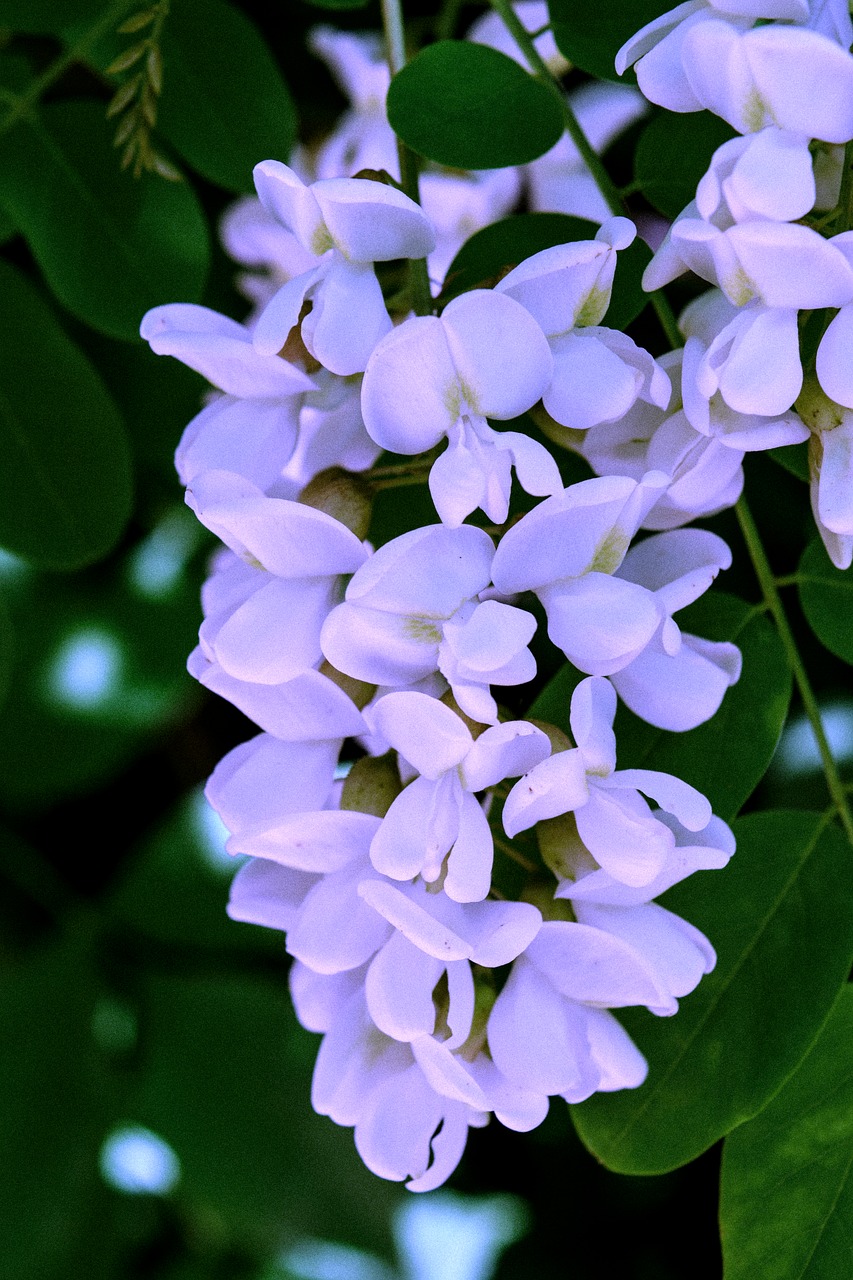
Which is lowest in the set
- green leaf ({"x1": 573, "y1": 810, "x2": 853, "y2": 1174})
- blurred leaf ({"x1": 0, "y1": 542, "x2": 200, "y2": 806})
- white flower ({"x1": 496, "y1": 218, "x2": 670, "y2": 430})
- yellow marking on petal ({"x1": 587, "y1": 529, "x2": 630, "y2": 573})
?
blurred leaf ({"x1": 0, "y1": 542, "x2": 200, "y2": 806})

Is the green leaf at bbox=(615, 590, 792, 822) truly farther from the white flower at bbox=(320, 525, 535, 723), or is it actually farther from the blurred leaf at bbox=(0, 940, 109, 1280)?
the blurred leaf at bbox=(0, 940, 109, 1280)

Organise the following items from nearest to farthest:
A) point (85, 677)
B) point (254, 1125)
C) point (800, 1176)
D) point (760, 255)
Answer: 1. point (760, 255)
2. point (800, 1176)
3. point (254, 1125)
4. point (85, 677)

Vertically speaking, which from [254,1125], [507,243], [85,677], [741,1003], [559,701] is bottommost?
[254,1125]

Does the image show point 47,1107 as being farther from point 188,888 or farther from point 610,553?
point 610,553

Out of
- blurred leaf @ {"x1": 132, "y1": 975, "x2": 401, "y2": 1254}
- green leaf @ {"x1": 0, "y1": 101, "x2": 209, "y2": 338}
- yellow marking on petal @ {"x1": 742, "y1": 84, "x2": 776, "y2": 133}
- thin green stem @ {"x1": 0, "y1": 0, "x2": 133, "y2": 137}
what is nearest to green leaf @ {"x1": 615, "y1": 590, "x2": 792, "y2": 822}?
yellow marking on petal @ {"x1": 742, "y1": 84, "x2": 776, "y2": 133}

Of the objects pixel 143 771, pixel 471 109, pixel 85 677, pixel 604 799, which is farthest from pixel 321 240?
pixel 143 771
